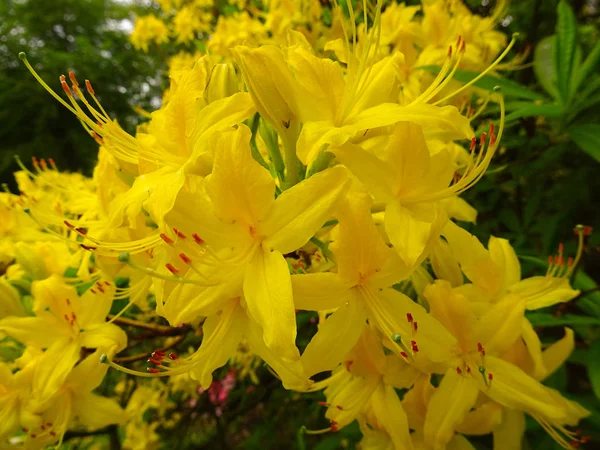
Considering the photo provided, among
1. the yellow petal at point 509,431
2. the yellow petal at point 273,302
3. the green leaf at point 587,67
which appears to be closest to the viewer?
the yellow petal at point 273,302

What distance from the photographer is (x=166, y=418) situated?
8.08 feet

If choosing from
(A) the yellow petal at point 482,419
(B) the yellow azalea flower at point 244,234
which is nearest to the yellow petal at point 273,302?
(B) the yellow azalea flower at point 244,234

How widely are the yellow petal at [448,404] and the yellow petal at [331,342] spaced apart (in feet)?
0.78

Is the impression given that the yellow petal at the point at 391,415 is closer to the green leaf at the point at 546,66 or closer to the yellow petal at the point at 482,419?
the yellow petal at the point at 482,419

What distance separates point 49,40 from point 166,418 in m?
9.16

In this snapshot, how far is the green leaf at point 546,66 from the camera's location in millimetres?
1371

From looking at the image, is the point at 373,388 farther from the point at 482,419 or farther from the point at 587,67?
the point at 587,67

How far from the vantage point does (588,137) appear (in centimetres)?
116

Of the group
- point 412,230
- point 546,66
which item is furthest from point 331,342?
point 546,66

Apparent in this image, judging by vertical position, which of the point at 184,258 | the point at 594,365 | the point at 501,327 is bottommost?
the point at 594,365

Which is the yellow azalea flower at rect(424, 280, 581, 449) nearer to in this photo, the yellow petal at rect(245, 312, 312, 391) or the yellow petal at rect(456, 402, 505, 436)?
the yellow petal at rect(456, 402, 505, 436)

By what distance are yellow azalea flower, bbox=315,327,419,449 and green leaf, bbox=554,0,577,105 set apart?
857 millimetres

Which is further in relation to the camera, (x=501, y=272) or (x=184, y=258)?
(x=501, y=272)

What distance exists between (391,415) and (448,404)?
11 cm
